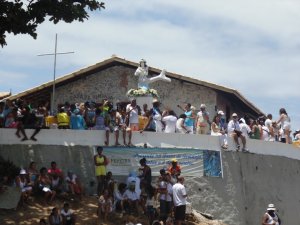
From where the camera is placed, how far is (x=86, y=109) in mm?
23609

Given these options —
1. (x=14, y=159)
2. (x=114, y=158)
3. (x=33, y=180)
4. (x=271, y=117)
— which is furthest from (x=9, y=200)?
(x=271, y=117)

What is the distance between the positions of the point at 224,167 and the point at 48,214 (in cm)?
678

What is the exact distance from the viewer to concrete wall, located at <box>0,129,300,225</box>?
22375mm

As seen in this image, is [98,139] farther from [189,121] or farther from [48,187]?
[189,121]

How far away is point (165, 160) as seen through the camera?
76.3 ft

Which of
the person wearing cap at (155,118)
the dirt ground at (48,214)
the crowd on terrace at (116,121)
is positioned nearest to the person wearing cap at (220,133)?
the crowd on terrace at (116,121)

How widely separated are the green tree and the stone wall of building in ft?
39.5

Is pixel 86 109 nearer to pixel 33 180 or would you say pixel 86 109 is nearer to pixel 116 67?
pixel 33 180

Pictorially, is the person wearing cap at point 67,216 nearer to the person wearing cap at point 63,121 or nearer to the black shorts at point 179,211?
the black shorts at point 179,211

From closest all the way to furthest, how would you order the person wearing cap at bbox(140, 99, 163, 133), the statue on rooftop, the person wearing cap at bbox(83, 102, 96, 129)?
the person wearing cap at bbox(83, 102, 96, 129)
the person wearing cap at bbox(140, 99, 163, 133)
the statue on rooftop

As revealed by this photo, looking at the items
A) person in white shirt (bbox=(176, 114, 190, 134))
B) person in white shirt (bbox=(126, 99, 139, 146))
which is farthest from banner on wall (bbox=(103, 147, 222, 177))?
person in white shirt (bbox=(176, 114, 190, 134))

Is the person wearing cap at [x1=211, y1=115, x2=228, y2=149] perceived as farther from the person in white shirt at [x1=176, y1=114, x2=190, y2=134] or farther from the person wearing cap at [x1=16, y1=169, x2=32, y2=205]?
the person wearing cap at [x1=16, y1=169, x2=32, y2=205]

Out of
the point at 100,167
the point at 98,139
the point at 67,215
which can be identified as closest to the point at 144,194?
A: the point at 100,167

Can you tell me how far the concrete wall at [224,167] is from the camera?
22.4 meters
